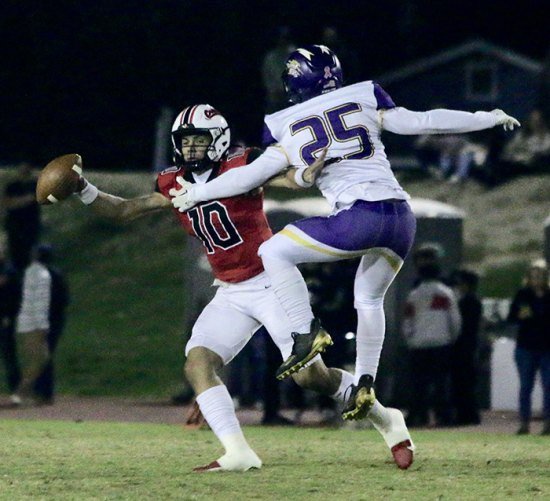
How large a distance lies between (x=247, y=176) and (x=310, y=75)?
659 mm

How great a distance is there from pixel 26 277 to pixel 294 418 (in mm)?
3208

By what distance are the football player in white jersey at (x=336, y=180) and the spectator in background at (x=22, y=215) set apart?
10.1 m

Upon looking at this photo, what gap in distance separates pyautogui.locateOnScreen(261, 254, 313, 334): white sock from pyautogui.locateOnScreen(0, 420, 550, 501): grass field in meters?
0.84

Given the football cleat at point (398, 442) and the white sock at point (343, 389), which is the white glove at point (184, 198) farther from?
the football cleat at point (398, 442)

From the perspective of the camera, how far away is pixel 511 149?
27.3 meters

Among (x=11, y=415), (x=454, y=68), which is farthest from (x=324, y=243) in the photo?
(x=454, y=68)

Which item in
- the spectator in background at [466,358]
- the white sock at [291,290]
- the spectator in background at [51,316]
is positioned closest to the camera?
the white sock at [291,290]

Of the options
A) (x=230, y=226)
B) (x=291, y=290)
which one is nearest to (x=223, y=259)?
(x=230, y=226)

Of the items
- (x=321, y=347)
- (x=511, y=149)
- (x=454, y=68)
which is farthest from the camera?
(x=454, y=68)

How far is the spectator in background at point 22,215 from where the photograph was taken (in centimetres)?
1906

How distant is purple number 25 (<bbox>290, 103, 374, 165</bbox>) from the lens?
9039mm

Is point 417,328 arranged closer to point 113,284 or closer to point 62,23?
point 113,284

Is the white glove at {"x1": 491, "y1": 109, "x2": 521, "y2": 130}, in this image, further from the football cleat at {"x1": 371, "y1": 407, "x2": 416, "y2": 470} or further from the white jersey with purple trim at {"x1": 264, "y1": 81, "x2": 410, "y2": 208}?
the football cleat at {"x1": 371, "y1": 407, "x2": 416, "y2": 470}

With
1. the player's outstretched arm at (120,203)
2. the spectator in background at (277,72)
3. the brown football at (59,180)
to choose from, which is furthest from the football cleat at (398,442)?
the spectator in background at (277,72)
